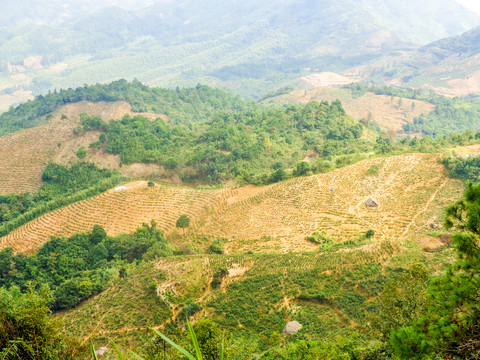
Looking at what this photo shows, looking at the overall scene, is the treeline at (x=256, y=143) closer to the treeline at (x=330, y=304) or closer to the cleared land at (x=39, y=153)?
the cleared land at (x=39, y=153)

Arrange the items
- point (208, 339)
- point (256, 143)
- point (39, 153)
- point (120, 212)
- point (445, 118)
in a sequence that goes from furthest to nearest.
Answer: point (445, 118) < point (39, 153) < point (256, 143) < point (120, 212) < point (208, 339)

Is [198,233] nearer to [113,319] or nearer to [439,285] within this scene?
[113,319]

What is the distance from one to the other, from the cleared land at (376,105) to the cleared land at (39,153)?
210 feet

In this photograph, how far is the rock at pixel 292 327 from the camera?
20.3m

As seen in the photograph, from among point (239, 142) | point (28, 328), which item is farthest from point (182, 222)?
point (28, 328)

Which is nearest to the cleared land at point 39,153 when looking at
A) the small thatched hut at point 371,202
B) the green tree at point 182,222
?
the green tree at point 182,222

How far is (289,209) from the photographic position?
3775 centimetres

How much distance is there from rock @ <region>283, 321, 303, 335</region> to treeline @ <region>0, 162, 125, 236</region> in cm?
3395

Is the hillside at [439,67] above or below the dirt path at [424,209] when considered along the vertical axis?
above

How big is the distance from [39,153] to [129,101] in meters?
26.9

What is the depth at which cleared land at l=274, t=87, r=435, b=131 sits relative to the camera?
9881cm

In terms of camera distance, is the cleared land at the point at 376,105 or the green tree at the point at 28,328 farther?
the cleared land at the point at 376,105

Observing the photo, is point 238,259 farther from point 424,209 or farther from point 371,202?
point 424,209

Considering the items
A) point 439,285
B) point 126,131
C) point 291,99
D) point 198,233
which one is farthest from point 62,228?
point 291,99
